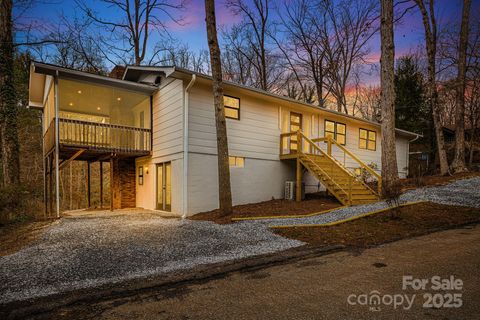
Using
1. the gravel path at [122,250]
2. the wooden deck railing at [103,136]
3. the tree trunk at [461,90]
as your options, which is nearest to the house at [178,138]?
the wooden deck railing at [103,136]

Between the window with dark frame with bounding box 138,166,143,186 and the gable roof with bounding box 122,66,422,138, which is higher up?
the gable roof with bounding box 122,66,422,138

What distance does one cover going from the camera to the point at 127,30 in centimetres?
2034

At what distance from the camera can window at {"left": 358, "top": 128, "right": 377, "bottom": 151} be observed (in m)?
18.0

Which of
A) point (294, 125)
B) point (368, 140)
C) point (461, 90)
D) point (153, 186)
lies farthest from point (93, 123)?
point (461, 90)

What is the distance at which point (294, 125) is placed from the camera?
48.1ft

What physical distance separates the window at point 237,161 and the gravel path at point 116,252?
4.17 m

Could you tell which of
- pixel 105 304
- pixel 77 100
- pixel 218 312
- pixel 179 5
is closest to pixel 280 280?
pixel 218 312

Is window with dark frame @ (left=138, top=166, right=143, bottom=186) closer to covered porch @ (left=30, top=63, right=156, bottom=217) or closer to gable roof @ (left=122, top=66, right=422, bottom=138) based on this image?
covered porch @ (left=30, top=63, right=156, bottom=217)

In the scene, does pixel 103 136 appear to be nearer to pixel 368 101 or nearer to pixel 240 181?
pixel 240 181

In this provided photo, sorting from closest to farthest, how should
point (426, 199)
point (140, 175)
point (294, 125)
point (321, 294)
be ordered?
point (321, 294) < point (426, 199) < point (140, 175) < point (294, 125)

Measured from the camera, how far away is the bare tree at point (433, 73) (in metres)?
15.6

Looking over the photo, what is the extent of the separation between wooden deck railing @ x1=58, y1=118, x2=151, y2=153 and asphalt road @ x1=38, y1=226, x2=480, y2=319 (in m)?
8.88

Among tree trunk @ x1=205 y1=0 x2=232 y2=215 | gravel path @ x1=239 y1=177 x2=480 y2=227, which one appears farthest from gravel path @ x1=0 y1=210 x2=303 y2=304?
gravel path @ x1=239 y1=177 x2=480 y2=227

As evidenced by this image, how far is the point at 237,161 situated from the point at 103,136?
5.49 m
